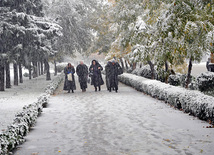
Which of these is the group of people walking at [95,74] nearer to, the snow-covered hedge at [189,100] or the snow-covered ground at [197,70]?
the snow-covered hedge at [189,100]

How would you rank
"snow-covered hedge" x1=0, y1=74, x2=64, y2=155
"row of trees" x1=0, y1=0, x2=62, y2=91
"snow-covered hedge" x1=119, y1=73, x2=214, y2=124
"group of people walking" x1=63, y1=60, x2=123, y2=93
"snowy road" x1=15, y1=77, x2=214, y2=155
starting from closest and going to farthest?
1. "snow-covered hedge" x1=0, y1=74, x2=64, y2=155
2. "snowy road" x1=15, y1=77, x2=214, y2=155
3. "snow-covered hedge" x1=119, y1=73, x2=214, y2=124
4. "group of people walking" x1=63, y1=60, x2=123, y2=93
5. "row of trees" x1=0, y1=0, x2=62, y2=91

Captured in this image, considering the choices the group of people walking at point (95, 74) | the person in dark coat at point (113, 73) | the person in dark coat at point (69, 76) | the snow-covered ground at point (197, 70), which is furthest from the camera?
the snow-covered ground at point (197, 70)

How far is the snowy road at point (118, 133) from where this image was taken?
6.20m

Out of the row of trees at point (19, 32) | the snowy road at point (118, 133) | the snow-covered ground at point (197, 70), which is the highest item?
the row of trees at point (19, 32)

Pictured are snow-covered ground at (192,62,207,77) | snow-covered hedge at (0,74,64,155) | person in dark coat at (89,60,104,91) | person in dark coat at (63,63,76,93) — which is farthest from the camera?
snow-covered ground at (192,62,207,77)

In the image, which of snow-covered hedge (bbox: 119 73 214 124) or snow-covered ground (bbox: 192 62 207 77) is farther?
snow-covered ground (bbox: 192 62 207 77)

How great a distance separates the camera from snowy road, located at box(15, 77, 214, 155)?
244 inches

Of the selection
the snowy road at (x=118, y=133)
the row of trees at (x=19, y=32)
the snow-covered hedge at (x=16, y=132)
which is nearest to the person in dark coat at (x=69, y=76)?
the row of trees at (x=19, y=32)

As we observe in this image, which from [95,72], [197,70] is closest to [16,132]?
[95,72]

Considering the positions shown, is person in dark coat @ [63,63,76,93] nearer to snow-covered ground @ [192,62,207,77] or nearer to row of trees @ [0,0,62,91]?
row of trees @ [0,0,62,91]

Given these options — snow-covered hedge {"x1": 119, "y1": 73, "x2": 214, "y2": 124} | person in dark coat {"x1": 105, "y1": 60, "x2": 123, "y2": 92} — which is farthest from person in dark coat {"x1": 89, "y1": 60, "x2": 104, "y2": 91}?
snow-covered hedge {"x1": 119, "y1": 73, "x2": 214, "y2": 124}

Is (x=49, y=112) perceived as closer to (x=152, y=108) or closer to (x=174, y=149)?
(x=152, y=108)

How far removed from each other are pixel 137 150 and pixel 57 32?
55.7 ft

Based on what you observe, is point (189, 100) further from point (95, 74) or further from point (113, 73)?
point (95, 74)
